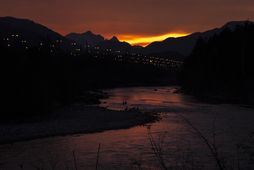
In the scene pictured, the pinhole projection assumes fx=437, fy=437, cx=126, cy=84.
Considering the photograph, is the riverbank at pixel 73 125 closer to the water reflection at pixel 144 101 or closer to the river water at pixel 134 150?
the river water at pixel 134 150

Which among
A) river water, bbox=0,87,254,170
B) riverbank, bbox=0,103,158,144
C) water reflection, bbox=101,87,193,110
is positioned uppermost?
river water, bbox=0,87,254,170

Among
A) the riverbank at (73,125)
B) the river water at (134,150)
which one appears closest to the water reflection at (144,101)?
the riverbank at (73,125)

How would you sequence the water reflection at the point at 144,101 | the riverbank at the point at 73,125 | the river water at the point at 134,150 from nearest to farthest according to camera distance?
the river water at the point at 134,150 → the riverbank at the point at 73,125 → the water reflection at the point at 144,101

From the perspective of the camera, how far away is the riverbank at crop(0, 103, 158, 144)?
34000mm

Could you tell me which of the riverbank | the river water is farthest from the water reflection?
the river water

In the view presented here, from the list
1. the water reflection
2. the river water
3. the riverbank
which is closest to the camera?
the river water

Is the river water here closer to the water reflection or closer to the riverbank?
the riverbank

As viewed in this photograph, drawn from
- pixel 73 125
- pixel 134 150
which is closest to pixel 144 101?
pixel 73 125

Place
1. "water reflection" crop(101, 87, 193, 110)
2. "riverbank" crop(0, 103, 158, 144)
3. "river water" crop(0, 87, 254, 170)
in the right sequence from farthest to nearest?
"water reflection" crop(101, 87, 193, 110) < "riverbank" crop(0, 103, 158, 144) < "river water" crop(0, 87, 254, 170)

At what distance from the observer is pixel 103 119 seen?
1738 inches

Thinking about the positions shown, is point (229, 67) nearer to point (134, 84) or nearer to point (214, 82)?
point (214, 82)

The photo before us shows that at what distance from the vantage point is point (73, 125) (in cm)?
3962

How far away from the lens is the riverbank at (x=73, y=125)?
3400cm

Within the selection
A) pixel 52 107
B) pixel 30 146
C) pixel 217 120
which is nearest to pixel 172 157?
pixel 30 146
